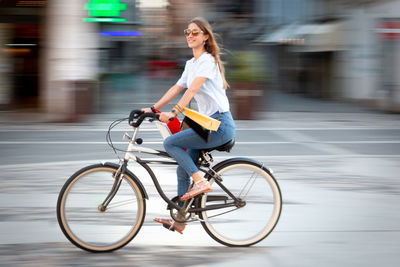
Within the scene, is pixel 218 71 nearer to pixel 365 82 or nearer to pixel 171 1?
pixel 365 82

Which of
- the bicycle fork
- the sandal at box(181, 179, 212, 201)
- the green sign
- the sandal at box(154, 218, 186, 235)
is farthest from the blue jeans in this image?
the green sign

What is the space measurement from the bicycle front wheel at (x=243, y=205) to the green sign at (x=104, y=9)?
1025 cm

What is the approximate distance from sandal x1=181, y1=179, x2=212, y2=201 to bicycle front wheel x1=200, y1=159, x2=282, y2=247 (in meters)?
0.10

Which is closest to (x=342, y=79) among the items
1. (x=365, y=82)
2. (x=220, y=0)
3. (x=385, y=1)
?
(x=365, y=82)

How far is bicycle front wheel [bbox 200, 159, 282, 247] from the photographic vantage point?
4.61 meters

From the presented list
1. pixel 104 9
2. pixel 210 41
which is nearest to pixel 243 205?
pixel 210 41

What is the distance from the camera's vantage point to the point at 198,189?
14.7ft

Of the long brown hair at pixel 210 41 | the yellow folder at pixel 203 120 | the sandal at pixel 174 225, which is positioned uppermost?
the long brown hair at pixel 210 41

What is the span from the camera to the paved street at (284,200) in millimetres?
4461

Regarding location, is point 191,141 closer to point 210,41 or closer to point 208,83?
point 208,83

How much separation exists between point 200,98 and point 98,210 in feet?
3.49

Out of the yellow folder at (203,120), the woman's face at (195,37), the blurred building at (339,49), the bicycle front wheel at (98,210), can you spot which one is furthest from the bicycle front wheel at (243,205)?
the blurred building at (339,49)

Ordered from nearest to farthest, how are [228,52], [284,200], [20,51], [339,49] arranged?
[228,52] < [284,200] < [20,51] < [339,49]

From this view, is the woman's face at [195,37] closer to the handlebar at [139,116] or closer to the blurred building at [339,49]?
the handlebar at [139,116]
